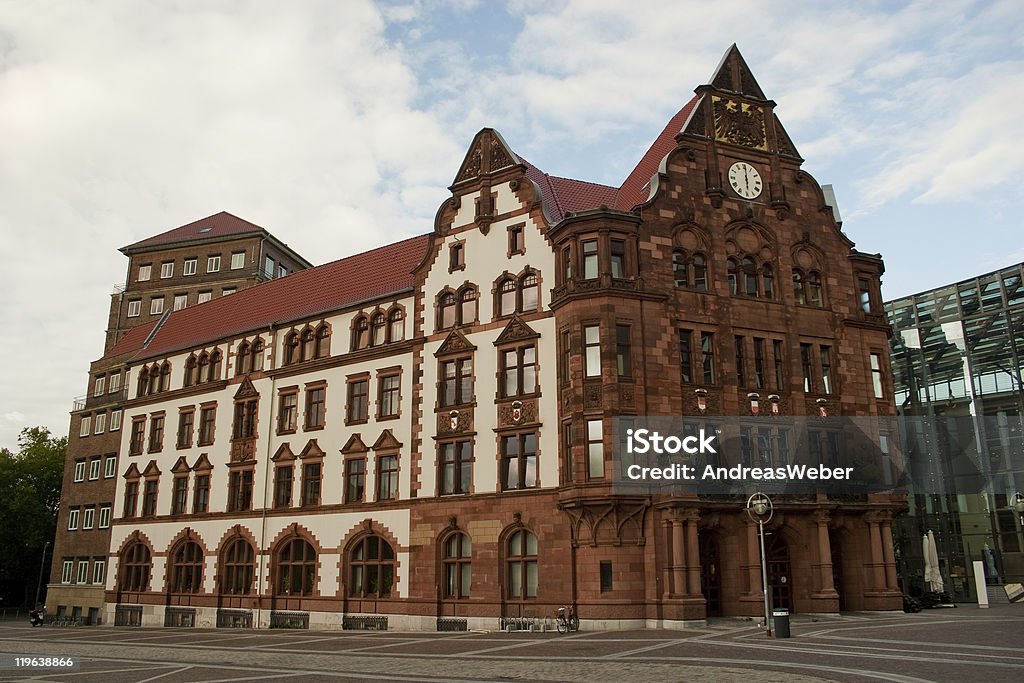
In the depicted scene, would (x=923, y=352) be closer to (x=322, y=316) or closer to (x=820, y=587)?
(x=820, y=587)

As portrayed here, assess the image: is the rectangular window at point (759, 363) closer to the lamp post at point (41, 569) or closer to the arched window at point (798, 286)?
the arched window at point (798, 286)

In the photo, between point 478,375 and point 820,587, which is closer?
point 820,587

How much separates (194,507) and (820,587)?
35570 millimetres

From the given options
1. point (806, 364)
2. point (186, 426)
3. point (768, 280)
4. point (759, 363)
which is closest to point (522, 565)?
point (759, 363)

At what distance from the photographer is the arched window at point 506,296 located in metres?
40.2

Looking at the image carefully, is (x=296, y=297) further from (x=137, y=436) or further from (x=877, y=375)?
(x=877, y=375)

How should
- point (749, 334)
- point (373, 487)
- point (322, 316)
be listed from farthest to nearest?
point (322, 316) < point (373, 487) < point (749, 334)

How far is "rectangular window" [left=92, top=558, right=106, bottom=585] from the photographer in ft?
190

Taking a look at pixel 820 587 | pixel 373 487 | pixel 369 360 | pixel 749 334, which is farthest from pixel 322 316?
pixel 820 587

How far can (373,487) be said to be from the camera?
43500 mm

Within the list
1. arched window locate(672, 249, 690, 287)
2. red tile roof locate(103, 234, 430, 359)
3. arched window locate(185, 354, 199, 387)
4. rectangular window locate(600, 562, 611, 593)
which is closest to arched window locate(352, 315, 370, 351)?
red tile roof locate(103, 234, 430, 359)

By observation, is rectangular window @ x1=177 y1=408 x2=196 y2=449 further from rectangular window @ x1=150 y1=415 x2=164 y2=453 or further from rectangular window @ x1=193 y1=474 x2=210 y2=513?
rectangular window @ x1=193 y1=474 x2=210 y2=513

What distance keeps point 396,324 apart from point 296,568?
13.8 metres

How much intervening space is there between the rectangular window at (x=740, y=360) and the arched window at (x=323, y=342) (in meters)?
22.0
